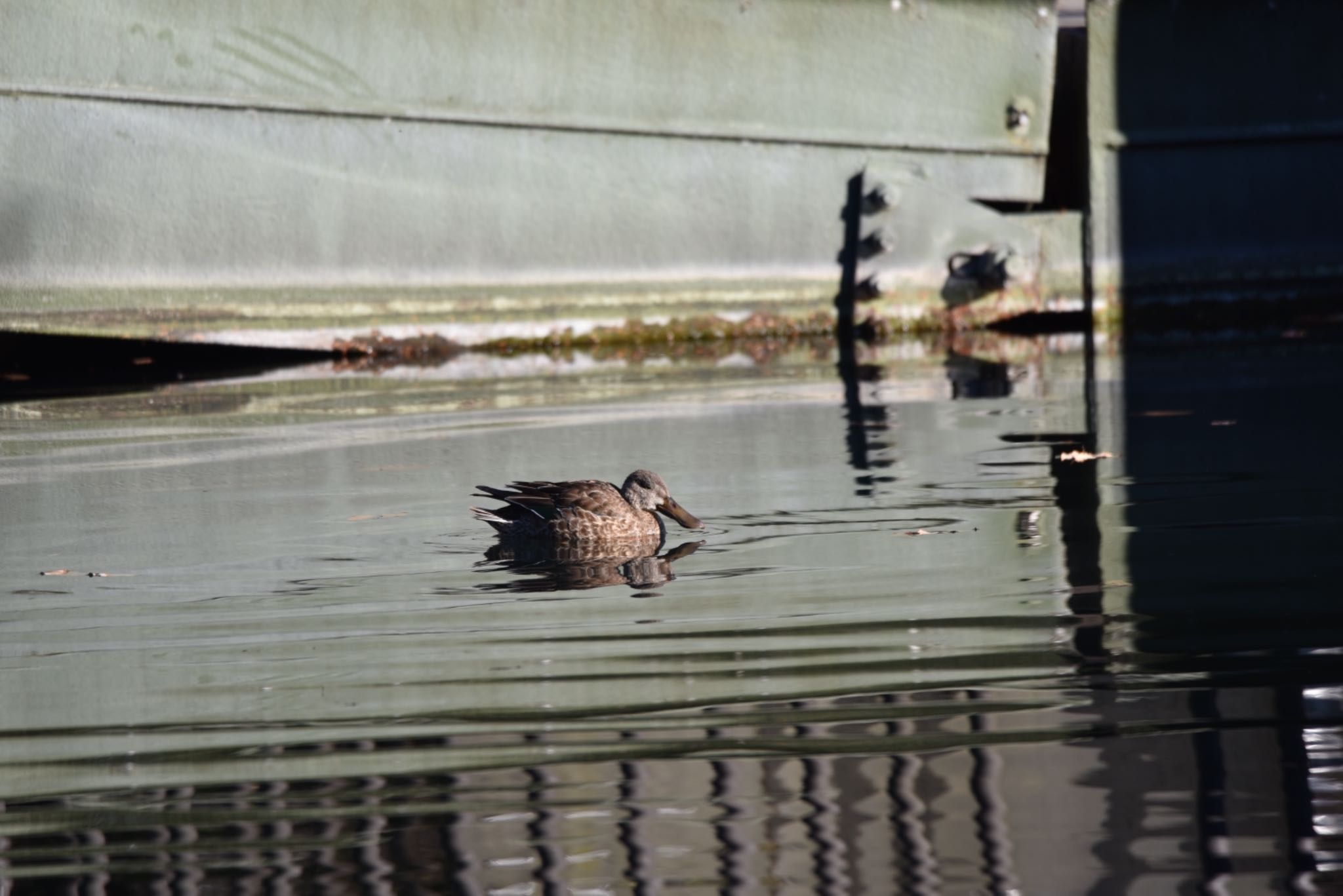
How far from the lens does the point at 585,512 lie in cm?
572

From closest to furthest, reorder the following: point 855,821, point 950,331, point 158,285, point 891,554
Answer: point 855,821, point 891,554, point 158,285, point 950,331

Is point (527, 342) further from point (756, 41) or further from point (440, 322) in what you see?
point (756, 41)

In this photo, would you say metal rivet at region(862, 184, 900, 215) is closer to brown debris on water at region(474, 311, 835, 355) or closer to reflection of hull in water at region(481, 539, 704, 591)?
brown debris on water at region(474, 311, 835, 355)

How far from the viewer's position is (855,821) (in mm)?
3004

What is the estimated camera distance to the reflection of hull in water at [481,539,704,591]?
16.8 feet

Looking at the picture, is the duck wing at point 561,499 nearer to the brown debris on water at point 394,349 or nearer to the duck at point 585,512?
the duck at point 585,512

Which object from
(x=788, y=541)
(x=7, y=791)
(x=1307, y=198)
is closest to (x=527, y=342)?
(x=1307, y=198)

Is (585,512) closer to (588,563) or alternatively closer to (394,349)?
(588,563)

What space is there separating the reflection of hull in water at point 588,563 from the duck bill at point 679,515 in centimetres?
6

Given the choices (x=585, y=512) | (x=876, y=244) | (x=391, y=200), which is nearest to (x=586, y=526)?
(x=585, y=512)

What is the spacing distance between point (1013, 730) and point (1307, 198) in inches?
383

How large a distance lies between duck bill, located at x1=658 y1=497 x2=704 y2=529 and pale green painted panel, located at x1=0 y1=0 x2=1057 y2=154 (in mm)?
5422

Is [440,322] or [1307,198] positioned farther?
[1307,198]

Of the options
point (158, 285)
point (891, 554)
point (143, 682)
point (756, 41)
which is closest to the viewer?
point (143, 682)
